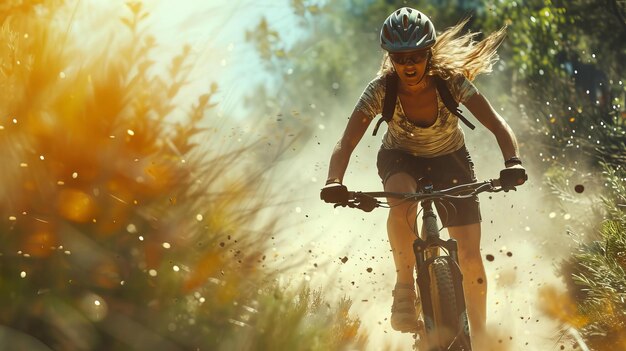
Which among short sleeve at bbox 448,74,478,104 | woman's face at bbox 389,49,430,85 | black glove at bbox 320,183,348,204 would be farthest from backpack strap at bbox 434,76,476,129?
black glove at bbox 320,183,348,204

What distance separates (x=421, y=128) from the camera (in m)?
6.23

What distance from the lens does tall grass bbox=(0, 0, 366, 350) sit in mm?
4211

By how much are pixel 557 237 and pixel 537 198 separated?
2104 millimetres

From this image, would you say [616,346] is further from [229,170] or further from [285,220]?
[229,170]

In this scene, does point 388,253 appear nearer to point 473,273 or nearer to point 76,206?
point 473,273

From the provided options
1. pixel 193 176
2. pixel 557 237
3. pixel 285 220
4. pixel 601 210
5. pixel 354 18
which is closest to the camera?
pixel 193 176

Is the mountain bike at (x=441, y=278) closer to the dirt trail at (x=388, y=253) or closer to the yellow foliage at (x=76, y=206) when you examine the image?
the dirt trail at (x=388, y=253)

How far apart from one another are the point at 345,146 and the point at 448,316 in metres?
1.32

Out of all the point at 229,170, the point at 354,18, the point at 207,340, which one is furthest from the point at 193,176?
the point at 354,18

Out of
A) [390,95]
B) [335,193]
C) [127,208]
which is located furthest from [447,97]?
[127,208]

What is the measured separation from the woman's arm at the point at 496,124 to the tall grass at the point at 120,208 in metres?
1.48

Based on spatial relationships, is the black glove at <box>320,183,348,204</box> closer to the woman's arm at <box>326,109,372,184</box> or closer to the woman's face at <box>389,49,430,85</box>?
the woman's arm at <box>326,109,372,184</box>

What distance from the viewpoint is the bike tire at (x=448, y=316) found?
493 centimetres

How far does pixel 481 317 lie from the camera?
20.1 feet
